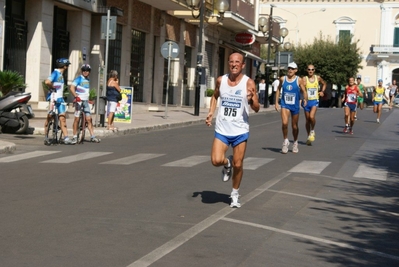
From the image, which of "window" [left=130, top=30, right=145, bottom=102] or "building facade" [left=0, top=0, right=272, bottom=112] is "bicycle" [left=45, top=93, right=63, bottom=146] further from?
"window" [left=130, top=30, right=145, bottom=102]

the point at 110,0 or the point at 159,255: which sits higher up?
the point at 110,0

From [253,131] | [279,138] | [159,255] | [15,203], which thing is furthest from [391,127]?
[159,255]

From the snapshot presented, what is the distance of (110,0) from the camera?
2995 cm

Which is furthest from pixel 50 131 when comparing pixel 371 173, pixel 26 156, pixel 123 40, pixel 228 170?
pixel 123 40

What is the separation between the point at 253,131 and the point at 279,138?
3137 millimetres

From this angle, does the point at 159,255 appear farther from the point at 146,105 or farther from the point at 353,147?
the point at 146,105

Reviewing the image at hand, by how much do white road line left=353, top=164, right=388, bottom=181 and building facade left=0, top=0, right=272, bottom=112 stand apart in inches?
369

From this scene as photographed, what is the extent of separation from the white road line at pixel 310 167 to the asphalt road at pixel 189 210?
0.07 ft

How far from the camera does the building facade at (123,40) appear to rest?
25.2 meters

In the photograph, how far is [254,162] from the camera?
14953 mm

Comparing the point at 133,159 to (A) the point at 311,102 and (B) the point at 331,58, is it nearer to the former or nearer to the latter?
(A) the point at 311,102

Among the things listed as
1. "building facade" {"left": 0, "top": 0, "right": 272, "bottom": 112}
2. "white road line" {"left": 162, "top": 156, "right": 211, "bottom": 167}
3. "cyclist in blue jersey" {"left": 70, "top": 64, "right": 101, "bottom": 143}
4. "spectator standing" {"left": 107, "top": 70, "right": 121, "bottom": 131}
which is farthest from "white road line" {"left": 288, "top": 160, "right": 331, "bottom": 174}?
"building facade" {"left": 0, "top": 0, "right": 272, "bottom": 112}

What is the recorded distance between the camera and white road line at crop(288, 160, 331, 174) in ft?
45.4

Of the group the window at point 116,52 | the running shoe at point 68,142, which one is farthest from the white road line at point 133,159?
the window at point 116,52
